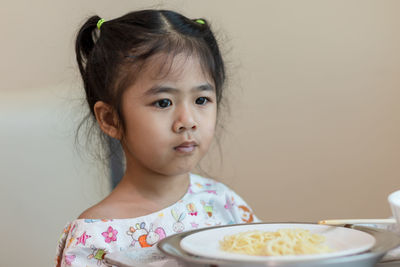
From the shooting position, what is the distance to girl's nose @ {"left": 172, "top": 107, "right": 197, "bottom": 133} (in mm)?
1005

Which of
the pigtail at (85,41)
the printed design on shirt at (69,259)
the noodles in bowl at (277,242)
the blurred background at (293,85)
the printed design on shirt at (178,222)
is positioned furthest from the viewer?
the blurred background at (293,85)

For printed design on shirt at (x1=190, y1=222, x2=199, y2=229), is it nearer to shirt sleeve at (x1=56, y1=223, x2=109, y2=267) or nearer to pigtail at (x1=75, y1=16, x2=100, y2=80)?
shirt sleeve at (x1=56, y1=223, x2=109, y2=267)

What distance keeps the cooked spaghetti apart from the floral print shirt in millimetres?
404

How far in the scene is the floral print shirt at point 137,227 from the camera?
3.34 ft

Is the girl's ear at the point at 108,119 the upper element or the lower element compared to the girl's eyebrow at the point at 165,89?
lower

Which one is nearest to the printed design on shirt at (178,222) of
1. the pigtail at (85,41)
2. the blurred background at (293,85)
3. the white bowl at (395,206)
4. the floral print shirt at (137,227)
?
the floral print shirt at (137,227)

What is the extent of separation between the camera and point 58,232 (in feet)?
4.19

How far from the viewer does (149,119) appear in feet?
3.40

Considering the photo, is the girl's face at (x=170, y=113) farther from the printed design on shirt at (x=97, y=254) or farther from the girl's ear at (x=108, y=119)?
the printed design on shirt at (x=97, y=254)

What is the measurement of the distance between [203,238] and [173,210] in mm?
448

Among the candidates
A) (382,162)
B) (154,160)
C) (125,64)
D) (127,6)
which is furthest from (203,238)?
(127,6)

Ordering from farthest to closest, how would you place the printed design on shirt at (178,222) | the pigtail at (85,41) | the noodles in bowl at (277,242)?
the pigtail at (85,41)
the printed design on shirt at (178,222)
the noodles in bowl at (277,242)

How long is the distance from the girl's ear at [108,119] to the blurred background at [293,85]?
1.73ft

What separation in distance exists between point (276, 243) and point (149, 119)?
470 mm
